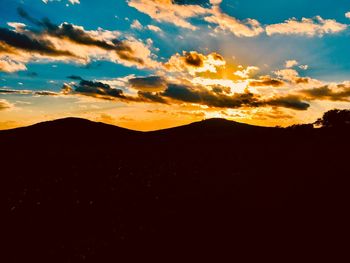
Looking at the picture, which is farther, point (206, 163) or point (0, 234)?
point (206, 163)

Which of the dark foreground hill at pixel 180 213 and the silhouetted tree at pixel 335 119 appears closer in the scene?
the dark foreground hill at pixel 180 213

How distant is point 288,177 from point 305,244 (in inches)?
764

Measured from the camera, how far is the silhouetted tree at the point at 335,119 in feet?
370

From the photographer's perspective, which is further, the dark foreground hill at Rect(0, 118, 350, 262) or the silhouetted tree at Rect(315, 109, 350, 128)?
the silhouetted tree at Rect(315, 109, 350, 128)

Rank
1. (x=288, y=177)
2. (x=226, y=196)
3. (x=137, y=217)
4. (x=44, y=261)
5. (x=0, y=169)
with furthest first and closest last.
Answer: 1. (x=0, y=169)
2. (x=288, y=177)
3. (x=226, y=196)
4. (x=137, y=217)
5. (x=44, y=261)

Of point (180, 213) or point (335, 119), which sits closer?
point (180, 213)

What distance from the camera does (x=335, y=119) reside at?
11588 centimetres

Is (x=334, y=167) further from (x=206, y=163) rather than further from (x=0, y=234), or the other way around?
(x=0, y=234)

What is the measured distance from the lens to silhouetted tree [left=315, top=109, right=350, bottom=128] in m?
113

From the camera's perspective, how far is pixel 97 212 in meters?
27.9

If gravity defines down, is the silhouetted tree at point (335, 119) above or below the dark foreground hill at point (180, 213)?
above

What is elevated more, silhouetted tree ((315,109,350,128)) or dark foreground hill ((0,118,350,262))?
silhouetted tree ((315,109,350,128))

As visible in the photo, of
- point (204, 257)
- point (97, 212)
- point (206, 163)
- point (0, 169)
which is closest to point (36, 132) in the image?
point (0, 169)

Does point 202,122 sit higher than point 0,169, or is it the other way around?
point 202,122
